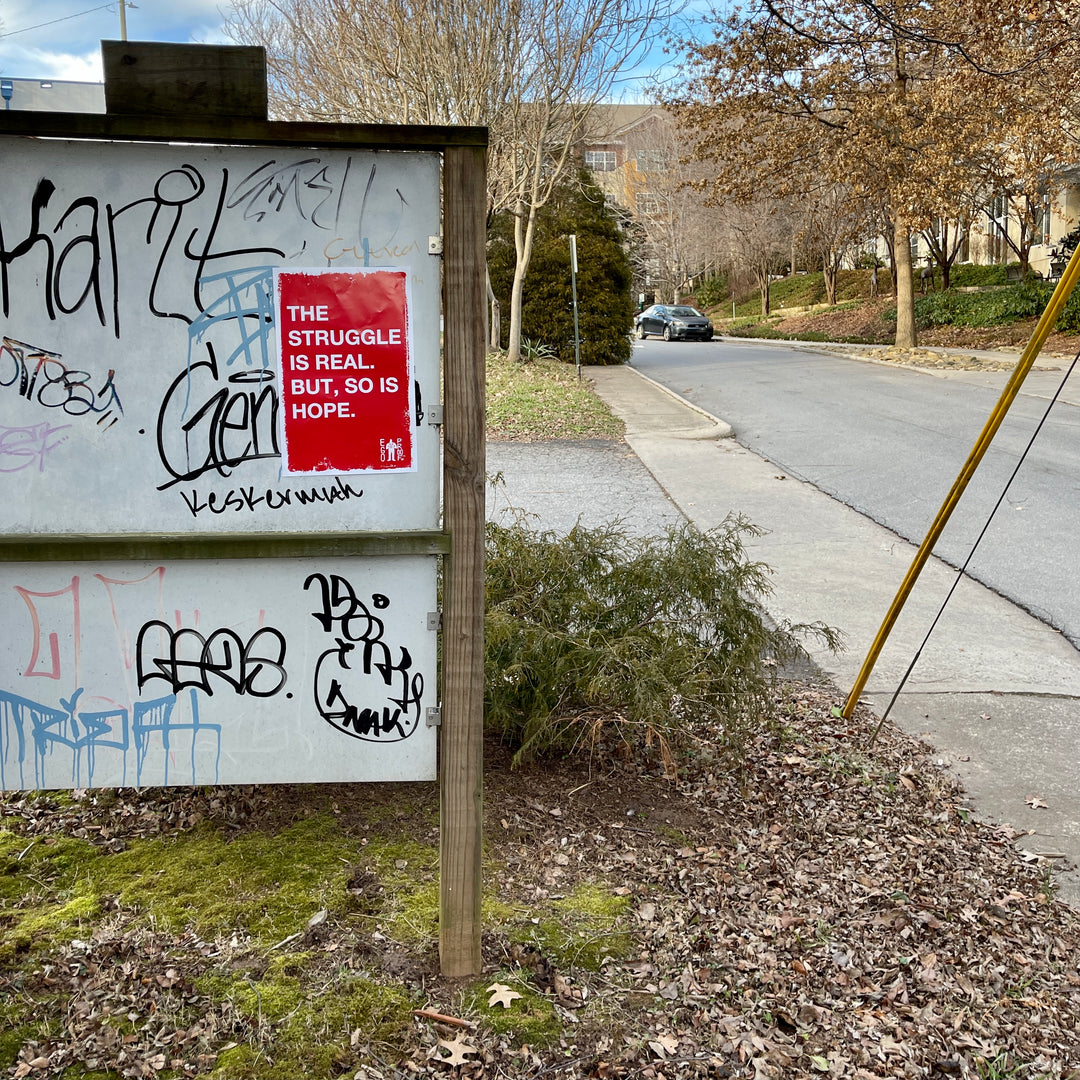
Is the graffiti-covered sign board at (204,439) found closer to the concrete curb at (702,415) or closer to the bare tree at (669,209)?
the concrete curb at (702,415)

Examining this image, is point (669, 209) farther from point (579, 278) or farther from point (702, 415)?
point (702, 415)

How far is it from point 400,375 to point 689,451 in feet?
34.9

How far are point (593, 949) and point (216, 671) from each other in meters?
1.22

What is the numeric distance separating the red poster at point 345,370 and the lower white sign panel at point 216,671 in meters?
0.24

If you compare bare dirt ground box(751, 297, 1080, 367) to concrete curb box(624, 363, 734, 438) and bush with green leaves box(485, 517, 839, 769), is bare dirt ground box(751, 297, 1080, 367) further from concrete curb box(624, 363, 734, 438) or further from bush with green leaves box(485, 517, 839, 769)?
bush with green leaves box(485, 517, 839, 769)

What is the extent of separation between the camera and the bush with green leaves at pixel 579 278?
22.5 meters

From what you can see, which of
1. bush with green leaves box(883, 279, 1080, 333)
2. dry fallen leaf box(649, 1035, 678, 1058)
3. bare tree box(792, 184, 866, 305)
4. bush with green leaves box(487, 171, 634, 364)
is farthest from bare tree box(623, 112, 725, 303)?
dry fallen leaf box(649, 1035, 678, 1058)

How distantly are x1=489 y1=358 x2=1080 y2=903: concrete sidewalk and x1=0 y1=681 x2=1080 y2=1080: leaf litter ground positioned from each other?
461 millimetres

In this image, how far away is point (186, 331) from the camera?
2311 millimetres

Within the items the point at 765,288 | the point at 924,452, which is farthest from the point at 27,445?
the point at 765,288

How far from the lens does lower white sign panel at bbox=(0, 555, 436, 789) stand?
2381mm

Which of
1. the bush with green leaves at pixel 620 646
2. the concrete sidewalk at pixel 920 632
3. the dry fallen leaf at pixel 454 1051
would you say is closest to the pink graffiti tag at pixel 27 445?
the bush with green leaves at pixel 620 646

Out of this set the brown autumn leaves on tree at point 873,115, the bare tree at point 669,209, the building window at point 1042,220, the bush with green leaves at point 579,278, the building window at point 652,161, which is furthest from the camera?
the building window at point 652,161

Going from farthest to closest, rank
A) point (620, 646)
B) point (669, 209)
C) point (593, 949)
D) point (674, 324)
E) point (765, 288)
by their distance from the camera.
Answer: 1. point (669, 209)
2. point (765, 288)
3. point (674, 324)
4. point (620, 646)
5. point (593, 949)
